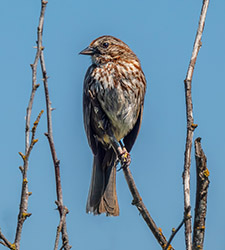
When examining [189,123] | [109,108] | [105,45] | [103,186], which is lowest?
[189,123]

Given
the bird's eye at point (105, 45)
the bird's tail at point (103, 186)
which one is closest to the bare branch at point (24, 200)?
the bird's tail at point (103, 186)

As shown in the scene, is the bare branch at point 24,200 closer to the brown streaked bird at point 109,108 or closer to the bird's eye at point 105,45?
the brown streaked bird at point 109,108

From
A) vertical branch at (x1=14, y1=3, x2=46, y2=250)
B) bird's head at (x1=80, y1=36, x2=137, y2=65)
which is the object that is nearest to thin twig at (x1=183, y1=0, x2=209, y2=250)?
vertical branch at (x1=14, y1=3, x2=46, y2=250)

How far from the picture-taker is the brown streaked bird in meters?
4.93

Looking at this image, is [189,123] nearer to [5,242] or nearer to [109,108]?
[5,242]

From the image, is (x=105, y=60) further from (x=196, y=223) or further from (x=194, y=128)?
(x=196, y=223)

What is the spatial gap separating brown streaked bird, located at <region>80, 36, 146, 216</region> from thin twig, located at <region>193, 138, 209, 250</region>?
2391mm

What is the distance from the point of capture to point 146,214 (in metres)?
2.87

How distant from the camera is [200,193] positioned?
245 centimetres

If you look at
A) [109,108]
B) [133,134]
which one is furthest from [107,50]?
[133,134]

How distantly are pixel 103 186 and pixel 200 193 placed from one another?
258cm

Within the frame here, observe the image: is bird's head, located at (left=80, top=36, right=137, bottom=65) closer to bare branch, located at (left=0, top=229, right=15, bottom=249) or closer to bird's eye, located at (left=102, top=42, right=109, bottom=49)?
bird's eye, located at (left=102, top=42, right=109, bottom=49)

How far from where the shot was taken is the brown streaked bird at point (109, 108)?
4930 millimetres

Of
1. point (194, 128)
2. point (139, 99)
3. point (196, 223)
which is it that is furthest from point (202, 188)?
point (139, 99)
